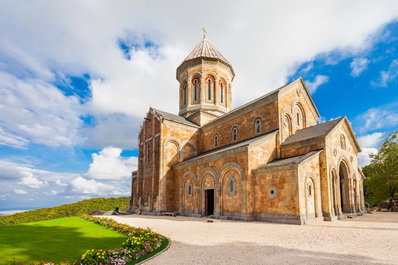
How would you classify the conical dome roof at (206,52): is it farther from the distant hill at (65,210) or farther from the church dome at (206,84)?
the distant hill at (65,210)

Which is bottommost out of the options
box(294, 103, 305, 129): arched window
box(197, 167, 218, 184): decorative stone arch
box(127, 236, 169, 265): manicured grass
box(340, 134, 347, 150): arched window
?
box(127, 236, 169, 265): manicured grass

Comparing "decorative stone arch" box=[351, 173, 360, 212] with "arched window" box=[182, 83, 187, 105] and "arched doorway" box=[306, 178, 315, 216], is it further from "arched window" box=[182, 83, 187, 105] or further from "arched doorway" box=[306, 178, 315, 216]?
"arched window" box=[182, 83, 187, 105]

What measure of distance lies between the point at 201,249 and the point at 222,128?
18322mm

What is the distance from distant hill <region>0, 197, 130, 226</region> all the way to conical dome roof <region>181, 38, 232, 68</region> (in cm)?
2423

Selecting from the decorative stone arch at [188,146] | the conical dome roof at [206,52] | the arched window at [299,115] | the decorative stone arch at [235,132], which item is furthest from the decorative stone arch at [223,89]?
the arched window at [299,115]

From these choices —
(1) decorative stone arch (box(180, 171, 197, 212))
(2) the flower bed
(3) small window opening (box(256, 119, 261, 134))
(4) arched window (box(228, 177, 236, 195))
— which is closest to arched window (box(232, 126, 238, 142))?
(3) small window opening (box(256, 119, 261, 134))

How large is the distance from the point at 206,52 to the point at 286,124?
16489mm

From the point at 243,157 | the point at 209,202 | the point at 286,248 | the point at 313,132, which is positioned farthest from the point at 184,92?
the point at 286,248

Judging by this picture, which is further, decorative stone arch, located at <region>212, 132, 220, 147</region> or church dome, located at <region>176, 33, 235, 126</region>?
church dome, located at <region>176, 33, 235, 126</region>

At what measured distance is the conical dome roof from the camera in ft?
105

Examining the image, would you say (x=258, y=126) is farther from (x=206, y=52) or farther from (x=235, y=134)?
(x=206, y=52)

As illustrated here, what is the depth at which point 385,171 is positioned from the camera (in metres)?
29.1

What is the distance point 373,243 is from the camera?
29.5 ft

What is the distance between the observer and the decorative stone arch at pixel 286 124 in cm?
2064
